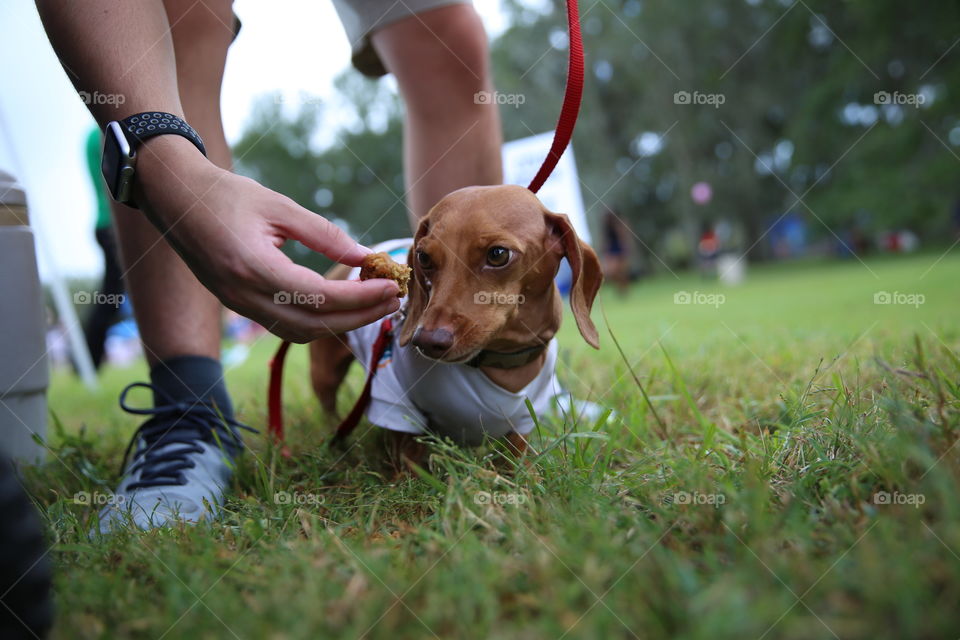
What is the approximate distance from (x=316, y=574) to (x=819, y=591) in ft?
2.38

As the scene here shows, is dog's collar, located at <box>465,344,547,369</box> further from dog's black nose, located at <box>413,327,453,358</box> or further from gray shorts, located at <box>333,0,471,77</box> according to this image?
gray shorts, located at <box>333,0,471,77</box>

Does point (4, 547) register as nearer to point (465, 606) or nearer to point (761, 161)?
point (465, 606)

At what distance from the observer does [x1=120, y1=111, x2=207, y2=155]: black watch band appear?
4.47 feet

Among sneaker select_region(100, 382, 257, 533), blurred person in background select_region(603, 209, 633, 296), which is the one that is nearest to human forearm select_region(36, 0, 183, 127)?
sneaker select_region(100, 382, 257, 533)

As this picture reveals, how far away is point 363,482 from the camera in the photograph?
165 centimetres

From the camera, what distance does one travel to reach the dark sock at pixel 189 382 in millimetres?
1924

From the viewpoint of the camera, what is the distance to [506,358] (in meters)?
1.91

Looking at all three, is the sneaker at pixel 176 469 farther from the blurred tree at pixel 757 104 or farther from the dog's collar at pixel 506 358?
the blurred tree at pixel 757 104

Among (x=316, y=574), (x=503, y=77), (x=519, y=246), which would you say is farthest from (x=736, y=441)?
(x=503, y=77)

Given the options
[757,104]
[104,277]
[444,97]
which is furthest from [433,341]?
[757,104]

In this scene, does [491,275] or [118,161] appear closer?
[118,161]

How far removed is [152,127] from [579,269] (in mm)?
1165

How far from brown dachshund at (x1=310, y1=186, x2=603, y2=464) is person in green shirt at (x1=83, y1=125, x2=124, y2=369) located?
6.76 ft

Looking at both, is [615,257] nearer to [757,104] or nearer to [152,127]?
[757,104]
